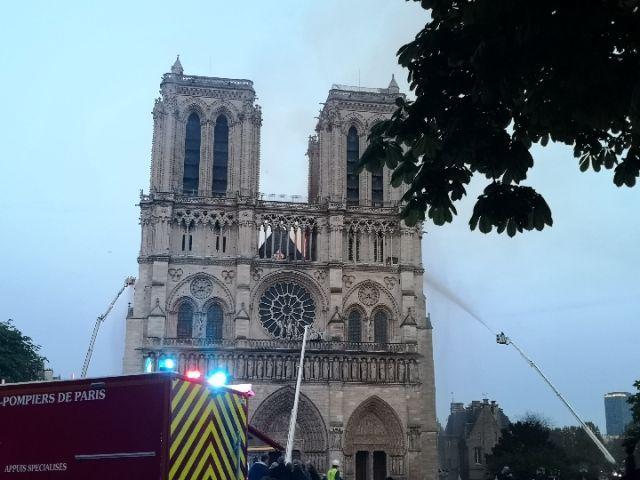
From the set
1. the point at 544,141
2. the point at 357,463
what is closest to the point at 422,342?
the point at 357,463

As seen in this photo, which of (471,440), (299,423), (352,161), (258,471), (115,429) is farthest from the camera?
(471,440)

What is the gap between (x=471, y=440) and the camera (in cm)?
6203

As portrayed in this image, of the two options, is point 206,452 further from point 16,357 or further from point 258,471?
point 16,357

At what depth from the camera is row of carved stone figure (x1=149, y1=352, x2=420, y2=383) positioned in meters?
44.6

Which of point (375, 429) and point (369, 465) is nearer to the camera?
point (369, 465)

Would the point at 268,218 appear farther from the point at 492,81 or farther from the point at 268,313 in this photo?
the point at 492,81

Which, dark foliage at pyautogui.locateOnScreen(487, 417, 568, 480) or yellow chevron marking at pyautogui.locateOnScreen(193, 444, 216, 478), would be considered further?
dark foliage at pyautogui.locateOnScreen(487, 417, 568, 480)

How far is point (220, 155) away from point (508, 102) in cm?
4219

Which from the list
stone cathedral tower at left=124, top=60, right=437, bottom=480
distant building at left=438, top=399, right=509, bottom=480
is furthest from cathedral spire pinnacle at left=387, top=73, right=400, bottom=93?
distant building at left=438, top=399, right=509, bottom=480

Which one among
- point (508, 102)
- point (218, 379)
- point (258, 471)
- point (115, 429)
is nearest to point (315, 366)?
point (258, 471)

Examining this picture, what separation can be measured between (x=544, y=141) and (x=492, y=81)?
2.10 metres

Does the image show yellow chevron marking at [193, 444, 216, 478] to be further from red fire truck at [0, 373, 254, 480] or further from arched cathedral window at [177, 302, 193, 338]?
arched cathedral window at [177, 302, 193, 338]

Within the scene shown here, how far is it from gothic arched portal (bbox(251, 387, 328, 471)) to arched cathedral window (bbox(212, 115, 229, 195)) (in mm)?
12310

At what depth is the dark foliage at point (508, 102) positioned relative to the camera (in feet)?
22.2
